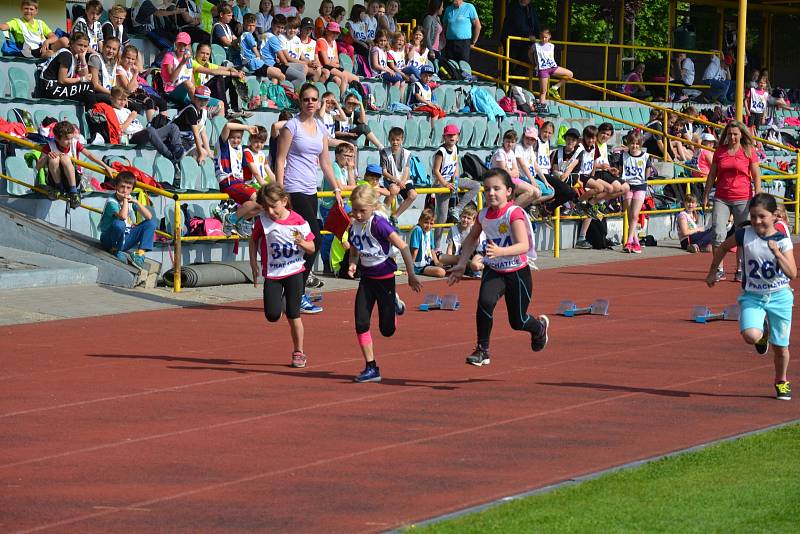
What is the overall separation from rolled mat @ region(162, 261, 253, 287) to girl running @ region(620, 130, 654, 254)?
7.46 meters

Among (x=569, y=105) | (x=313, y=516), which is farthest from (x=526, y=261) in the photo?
(x=569, y=105)

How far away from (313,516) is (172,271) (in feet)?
33.8

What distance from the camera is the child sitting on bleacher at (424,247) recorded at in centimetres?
1977

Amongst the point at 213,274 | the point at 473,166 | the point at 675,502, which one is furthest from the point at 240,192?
the point at 675,502

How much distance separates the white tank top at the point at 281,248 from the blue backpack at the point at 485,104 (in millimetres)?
13939

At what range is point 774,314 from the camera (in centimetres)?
1080

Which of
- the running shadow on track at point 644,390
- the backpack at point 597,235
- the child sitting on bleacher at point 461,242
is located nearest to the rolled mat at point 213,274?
the child sitting on bleacher at point 461,242

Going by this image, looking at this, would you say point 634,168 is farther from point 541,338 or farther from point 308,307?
point 541,338

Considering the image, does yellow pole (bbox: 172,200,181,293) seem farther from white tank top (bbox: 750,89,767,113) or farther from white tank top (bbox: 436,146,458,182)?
white tank top (bbox: 750,89,767,113)

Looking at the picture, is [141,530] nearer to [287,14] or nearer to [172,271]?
[172,271]

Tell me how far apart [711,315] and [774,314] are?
4.66 m

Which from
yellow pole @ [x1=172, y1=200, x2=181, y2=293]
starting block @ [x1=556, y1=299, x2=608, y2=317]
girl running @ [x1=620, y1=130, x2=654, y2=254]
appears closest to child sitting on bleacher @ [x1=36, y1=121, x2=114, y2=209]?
yellow pole @ [x1=172, y1=200, x2=181, y2=293]

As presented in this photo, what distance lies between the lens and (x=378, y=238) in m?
11.6

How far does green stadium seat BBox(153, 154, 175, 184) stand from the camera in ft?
63.4
